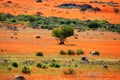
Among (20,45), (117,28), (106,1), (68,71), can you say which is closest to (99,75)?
(68,71)

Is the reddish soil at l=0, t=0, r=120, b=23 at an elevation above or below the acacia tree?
below

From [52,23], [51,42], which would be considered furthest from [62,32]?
[52,23]

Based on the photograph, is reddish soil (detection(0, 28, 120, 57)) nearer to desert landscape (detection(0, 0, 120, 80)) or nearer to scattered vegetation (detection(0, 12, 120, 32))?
desert landscape (detection(0, 0, 120, 80))

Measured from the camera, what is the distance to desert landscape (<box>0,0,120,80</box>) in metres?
26.4

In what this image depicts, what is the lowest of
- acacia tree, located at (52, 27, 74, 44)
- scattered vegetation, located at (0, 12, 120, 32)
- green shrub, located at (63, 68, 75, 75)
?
scattered vegetation, located at (0, 12, 120, 32)

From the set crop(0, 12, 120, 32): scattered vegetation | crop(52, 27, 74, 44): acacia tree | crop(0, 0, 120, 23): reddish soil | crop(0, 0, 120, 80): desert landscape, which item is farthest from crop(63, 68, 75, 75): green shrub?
crop(0, 0, 120, 23): reddish soil

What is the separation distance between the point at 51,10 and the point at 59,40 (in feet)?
113

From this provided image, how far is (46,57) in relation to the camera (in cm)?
3334

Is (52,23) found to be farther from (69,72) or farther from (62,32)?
(69,72)

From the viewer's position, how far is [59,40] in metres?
47.2

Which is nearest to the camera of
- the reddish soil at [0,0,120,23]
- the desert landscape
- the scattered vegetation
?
the desert landscape

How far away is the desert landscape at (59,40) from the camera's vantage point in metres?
26.4

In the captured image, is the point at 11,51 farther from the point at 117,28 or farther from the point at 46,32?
Result: the point at 117,28

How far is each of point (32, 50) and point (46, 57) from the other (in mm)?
4848
